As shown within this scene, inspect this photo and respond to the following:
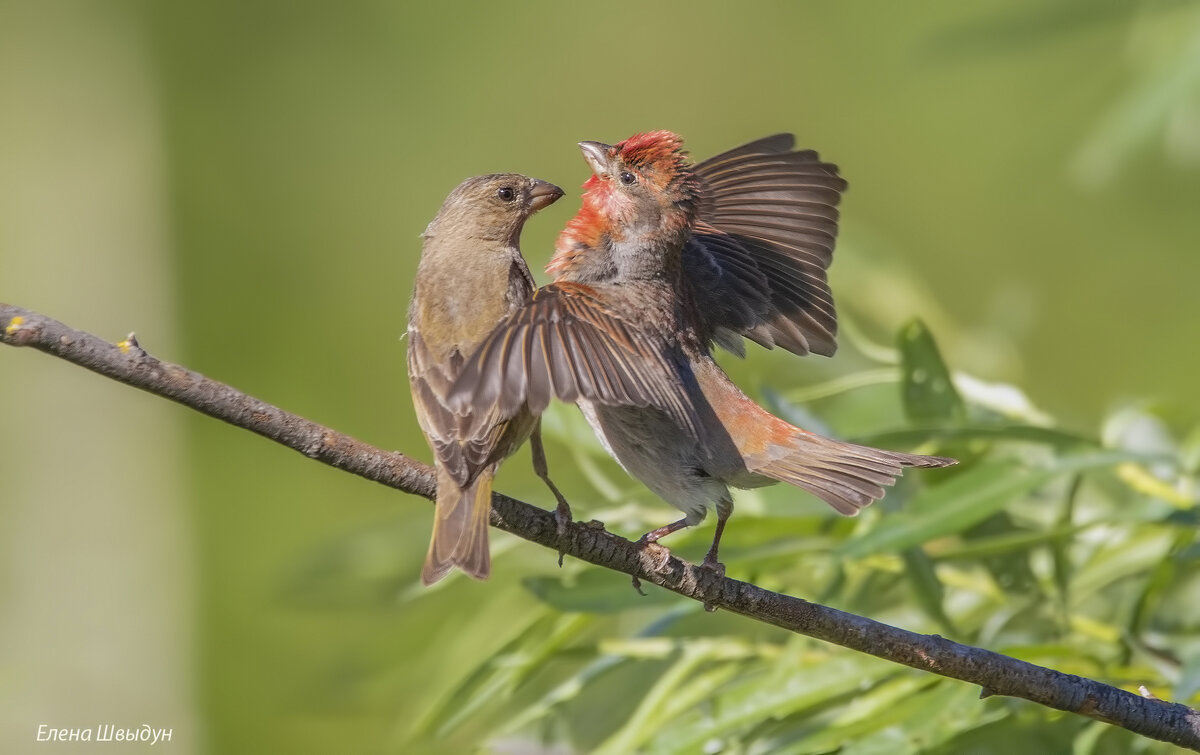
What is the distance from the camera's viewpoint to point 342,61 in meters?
9.92

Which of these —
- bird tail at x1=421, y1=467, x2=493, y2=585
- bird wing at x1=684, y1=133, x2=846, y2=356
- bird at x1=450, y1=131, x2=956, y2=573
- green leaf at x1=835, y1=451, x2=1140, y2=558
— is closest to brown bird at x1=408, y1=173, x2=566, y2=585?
bird tail at x1=421, y1=467, x2=493, y2=585

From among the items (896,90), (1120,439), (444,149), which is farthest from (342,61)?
(1120,439)

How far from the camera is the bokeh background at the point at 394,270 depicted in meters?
3.43

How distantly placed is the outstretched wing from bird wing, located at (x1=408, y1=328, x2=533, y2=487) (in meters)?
0.03

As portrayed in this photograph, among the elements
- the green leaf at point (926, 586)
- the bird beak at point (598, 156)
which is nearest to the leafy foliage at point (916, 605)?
the green leaf at point (926, 586)

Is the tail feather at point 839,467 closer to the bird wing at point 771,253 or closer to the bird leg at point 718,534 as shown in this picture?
the bird leg at point 718,534

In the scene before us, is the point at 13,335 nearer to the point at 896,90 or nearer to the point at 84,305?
the point at 84,305

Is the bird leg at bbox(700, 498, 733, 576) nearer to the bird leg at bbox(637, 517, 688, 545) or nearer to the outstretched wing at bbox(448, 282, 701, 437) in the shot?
the bird leg at bbox(637, 517, 688, 545)

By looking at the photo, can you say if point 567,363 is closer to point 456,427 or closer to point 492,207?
point 456,427

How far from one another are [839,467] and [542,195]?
43.0 inches

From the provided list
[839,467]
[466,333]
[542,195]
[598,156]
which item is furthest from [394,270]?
[839,467]

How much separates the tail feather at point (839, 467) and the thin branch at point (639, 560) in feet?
0.96

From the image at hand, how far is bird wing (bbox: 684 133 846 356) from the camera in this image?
313cm

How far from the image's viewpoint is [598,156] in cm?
315
